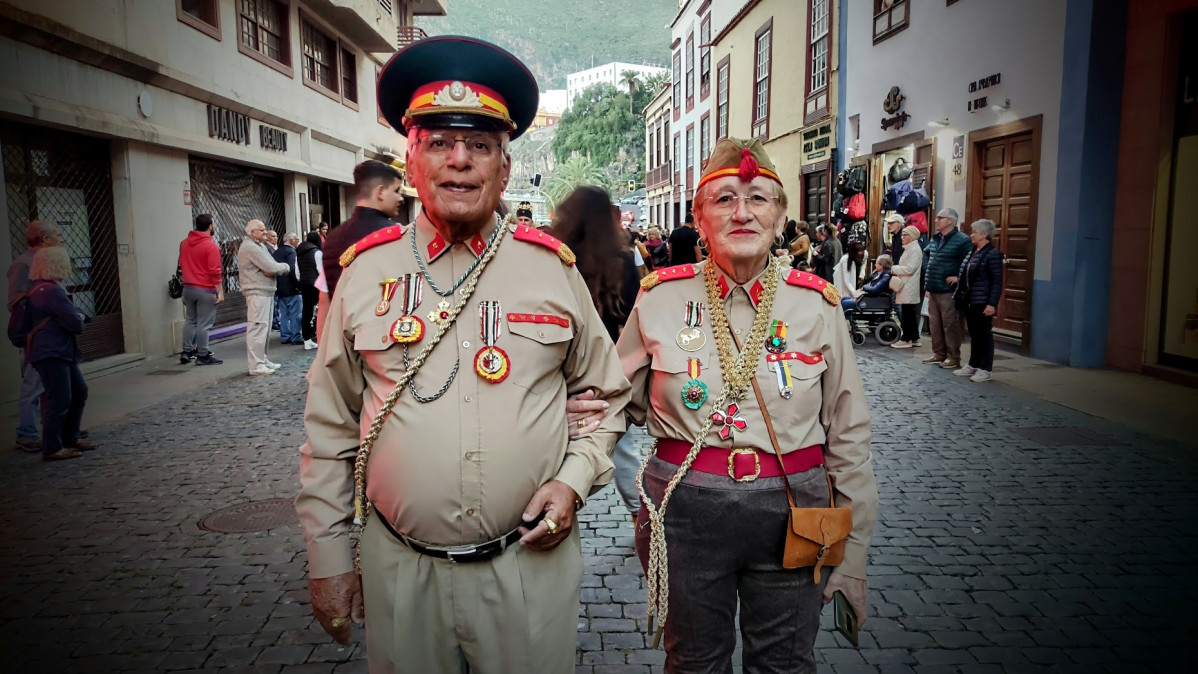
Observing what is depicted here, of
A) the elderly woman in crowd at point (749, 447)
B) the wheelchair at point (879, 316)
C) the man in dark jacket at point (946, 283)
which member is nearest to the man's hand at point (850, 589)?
the elderly woman in crowd at point (749, 447)

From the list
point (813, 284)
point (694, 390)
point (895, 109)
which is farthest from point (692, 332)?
point (895, 109)

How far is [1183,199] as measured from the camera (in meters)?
8.62

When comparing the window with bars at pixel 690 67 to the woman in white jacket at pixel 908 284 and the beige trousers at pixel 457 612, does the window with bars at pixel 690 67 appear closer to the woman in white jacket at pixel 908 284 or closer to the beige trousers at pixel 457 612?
the woman in white jacket at pixel 908 284

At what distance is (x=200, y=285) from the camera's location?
1065cm

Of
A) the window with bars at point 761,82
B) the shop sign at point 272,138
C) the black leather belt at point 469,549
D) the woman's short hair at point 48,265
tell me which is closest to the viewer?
the black leather belt at point 469,549

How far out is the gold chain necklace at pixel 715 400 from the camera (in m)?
2.31

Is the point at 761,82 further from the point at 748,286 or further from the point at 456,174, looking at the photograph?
the point at 456,174

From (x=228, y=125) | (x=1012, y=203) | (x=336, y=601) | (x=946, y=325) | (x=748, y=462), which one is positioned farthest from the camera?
(x=228, y=125)

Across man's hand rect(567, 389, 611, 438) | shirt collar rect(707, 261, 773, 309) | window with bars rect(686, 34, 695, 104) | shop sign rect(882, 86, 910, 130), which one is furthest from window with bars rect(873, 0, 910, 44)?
window with bars rect(686, 34, 695, 104)

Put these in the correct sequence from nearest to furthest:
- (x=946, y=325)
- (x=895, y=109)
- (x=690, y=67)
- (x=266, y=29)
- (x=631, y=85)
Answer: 1. (x=946, y=325)
2. (x=895, y=109)
3. (x=266, y=29)
4. (x=690, y=67)
5. (x=631, y=85)

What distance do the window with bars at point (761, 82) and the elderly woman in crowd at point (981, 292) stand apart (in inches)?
595

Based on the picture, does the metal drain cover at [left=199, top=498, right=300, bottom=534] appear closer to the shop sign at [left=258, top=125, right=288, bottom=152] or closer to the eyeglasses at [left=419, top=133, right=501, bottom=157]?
the eyeglasses at [left=419, top=133, right=501, bottom=157]

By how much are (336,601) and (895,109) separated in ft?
Result: 48.5

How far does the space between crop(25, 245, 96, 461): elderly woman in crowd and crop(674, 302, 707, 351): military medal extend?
579 cm
